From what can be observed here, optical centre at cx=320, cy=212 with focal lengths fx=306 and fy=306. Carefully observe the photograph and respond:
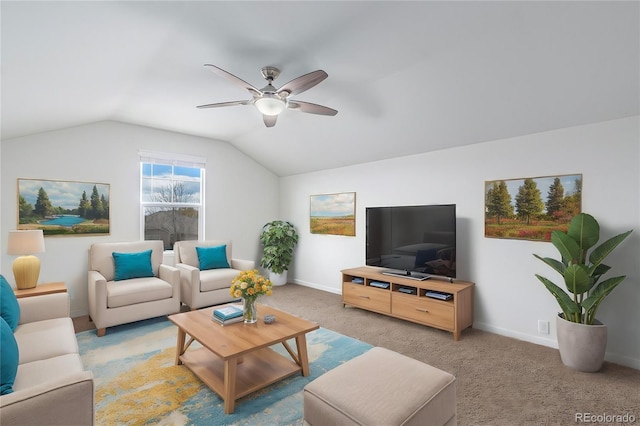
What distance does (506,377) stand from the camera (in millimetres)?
2500

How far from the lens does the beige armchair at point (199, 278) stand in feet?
13.2

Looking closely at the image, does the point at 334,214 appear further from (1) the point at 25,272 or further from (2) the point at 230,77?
(1) the point at 25,272

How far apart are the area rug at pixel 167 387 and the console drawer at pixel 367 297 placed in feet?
2.65

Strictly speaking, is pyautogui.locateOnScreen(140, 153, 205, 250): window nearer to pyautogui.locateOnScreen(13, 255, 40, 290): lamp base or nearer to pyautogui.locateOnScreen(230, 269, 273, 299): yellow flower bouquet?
pyautogui.locateOnScreen(13, 255, 40, 290): lamp base

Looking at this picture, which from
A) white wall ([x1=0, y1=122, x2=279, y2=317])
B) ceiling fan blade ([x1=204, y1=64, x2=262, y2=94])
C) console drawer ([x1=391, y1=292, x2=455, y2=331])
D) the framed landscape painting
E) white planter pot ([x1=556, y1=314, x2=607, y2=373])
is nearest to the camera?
ceiling fan blade ([x1=204, y1=64, x2=262, y2=94])

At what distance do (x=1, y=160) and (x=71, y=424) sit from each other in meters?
3.79

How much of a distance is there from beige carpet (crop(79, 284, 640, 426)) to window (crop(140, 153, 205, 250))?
5.13 ft

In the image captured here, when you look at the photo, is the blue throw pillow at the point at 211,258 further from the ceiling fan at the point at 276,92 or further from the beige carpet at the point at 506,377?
the ceiling fan at the point at 276,92

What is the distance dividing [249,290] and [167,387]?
36.4 inches

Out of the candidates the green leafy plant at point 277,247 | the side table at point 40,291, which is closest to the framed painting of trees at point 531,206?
the green leafy plant at point 277,247

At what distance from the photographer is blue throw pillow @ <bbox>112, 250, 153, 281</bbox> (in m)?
3.87
